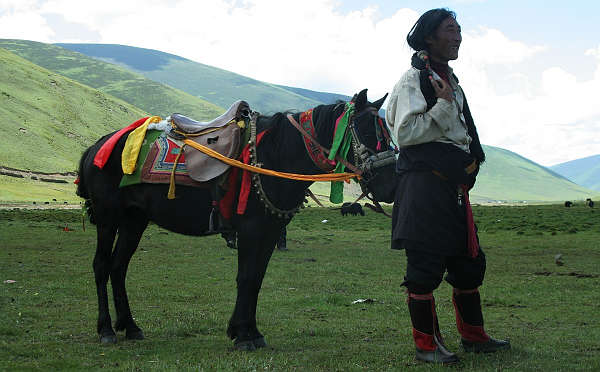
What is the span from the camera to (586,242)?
2164cm

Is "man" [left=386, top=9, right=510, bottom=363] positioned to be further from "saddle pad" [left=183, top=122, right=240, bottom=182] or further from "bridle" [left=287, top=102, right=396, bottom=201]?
"saddle pad" [left=183, top=122, right=240, bottom=182]

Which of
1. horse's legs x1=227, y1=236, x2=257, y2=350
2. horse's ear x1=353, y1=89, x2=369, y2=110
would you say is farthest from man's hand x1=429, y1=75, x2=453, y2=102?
horse's legs x1=227, y1=236, x2=257, y2=350

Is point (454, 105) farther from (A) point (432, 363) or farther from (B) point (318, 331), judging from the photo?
(B) point (318, 331)

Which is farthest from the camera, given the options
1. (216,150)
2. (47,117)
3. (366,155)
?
(47,117)

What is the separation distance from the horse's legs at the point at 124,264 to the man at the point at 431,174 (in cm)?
370

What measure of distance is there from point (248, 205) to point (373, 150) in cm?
147

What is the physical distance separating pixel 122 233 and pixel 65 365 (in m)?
2.34

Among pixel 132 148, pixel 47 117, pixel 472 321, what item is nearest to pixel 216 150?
pixel 132 148

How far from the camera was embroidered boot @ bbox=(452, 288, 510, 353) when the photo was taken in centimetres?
587

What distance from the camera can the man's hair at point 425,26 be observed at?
18.2 feet

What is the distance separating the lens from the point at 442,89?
5375mm

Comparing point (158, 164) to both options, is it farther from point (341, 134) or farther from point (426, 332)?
point (426, 332)

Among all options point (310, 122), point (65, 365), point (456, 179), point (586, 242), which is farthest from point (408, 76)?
point (586, 242)

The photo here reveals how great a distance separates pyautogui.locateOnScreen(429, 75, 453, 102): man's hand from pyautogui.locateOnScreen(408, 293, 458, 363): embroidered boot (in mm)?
1761
